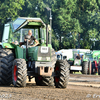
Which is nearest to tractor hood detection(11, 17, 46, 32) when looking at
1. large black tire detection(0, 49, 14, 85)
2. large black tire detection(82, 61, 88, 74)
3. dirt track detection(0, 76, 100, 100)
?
large black tire detection(0, 49, 14, 85)

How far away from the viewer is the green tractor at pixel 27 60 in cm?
1148

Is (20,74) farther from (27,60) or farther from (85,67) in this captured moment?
(85,67)

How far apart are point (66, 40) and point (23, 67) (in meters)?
40.7

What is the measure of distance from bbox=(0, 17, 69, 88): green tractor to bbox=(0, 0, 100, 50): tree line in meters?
36.6

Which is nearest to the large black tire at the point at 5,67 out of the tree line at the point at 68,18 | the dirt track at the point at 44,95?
the dirt track at the point at 44,95

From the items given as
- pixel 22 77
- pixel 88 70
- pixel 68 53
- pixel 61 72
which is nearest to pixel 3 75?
pixel 22 77

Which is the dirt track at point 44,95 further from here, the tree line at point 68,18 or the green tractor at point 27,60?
the tree line at point 68,18

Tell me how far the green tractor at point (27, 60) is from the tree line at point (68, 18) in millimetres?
36611

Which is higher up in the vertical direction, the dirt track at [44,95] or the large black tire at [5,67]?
the large black tire at [5,67]

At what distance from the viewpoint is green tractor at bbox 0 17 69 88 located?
37.7ft

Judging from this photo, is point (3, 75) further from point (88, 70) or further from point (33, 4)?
point (33, 4)

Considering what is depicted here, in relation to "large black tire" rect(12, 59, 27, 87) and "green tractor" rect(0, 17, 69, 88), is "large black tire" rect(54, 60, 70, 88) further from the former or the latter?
"large black tire" rect(12, 59, 27, 87)

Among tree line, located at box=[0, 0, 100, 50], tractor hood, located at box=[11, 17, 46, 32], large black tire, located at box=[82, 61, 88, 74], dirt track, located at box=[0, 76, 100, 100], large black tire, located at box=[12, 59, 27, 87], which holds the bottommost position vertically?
large black tire, located at box=[82, 61, 88, 74]

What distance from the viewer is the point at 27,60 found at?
12.6 metres
